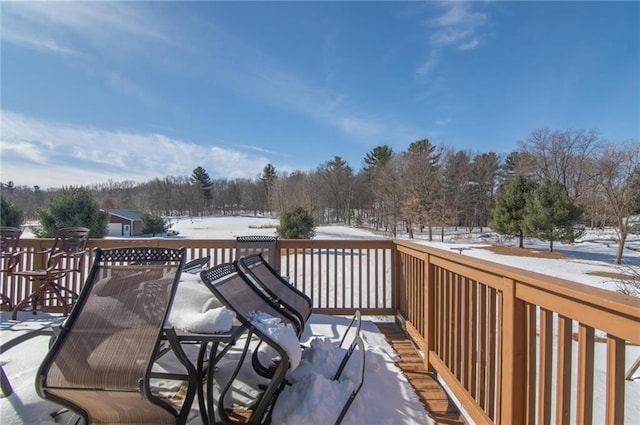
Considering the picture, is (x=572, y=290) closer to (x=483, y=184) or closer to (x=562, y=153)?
(x=562, y=153)

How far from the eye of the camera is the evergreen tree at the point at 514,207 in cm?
1872

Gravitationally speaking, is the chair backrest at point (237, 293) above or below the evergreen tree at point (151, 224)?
above

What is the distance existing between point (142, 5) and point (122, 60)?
2.07m

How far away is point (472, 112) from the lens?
680 inches

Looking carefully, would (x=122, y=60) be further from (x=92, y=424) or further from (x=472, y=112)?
(x=472, y=112)

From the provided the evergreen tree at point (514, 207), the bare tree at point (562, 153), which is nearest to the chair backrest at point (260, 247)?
the evergreen tree at point (514, 207)

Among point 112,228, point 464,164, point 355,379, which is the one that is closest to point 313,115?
point 355,379

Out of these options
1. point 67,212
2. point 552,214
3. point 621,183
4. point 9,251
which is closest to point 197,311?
point 9,251

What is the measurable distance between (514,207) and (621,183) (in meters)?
4.82

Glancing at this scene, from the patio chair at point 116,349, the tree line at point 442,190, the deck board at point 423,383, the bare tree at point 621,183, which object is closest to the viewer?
the patio chair at point 116,349

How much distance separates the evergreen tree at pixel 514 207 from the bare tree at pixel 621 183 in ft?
10.8

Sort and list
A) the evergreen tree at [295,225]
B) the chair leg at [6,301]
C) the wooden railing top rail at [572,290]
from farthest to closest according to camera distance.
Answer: the evergreen tree at [295,225]
the chair leg at [6,301]
the wooden railing top rail at [572,290]

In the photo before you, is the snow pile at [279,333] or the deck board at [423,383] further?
the deck board at [423,383]

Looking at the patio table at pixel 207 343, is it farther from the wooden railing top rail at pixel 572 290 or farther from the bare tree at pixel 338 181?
the bare tree at pixel 338 181
